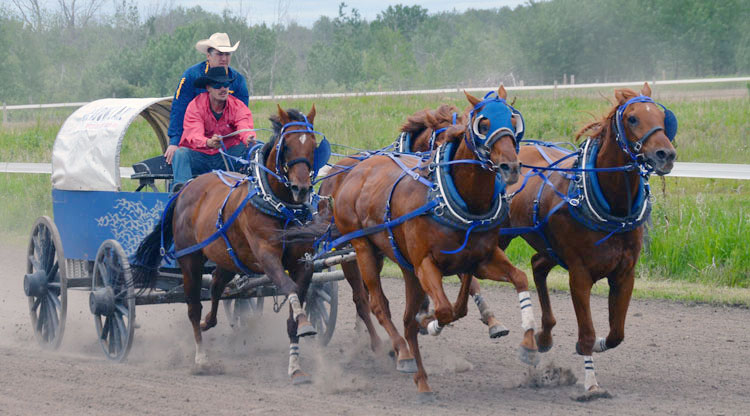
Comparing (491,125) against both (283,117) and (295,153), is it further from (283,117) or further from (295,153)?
(283,117)

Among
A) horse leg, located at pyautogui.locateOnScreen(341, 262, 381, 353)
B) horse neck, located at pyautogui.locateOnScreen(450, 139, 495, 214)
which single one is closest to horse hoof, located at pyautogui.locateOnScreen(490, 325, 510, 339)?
horse neck, located at pyautogui.locateOnScreen(450, 139, 495, 214)

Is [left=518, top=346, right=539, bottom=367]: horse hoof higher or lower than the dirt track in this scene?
higher

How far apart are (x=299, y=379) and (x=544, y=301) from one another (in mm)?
1968

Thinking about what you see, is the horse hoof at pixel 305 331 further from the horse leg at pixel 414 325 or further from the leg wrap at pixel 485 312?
the leg wrap at pixel 485 312

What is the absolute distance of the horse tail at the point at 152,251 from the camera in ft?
23.9

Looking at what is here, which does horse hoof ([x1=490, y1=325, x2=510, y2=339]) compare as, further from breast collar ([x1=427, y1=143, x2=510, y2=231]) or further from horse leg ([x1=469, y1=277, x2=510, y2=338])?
breast collar ([x1=427, y1=143, x2=510, y2=231])

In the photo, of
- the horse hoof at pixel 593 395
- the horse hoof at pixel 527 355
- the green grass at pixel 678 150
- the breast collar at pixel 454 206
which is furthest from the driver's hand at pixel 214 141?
the horse hoof at pixel 593 395

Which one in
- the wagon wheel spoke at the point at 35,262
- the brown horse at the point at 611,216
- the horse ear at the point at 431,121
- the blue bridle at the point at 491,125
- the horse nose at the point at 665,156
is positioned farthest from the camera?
the wagon wheel spoke at the point at 35,262

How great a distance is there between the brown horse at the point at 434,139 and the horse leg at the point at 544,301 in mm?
366

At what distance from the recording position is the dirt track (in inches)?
218

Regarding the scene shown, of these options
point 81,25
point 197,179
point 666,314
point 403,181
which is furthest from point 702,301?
point 81,25

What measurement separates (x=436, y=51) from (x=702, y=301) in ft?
154

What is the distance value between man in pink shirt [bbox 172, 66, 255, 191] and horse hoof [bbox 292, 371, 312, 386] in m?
2.11

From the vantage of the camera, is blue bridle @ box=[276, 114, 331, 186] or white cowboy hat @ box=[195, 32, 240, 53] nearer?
blue bridle @ box=[276, 114, 331, 186]
